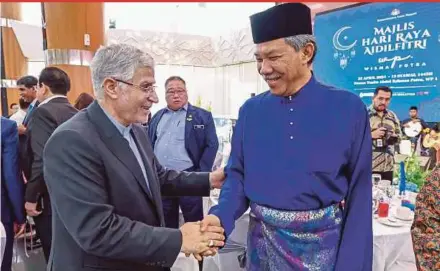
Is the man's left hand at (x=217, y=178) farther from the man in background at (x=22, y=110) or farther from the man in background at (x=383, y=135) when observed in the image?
the man in background at (x=22, y=110)

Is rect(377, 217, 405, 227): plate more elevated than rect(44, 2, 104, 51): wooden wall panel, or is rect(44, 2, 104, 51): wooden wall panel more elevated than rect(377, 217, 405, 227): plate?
rect(44, 2, 104, 51): wooden wall panel

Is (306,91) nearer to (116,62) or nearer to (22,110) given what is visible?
(116,62)

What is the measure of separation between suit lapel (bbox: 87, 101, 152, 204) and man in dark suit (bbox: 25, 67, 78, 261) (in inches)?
56.3

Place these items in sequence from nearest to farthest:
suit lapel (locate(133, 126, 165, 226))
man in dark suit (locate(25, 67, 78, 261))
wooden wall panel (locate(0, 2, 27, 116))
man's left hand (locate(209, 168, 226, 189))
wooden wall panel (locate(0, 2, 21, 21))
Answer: suit lapel (locate(133, 126, 165, 226))
man's left hand (locate(209, 168, 226, 189))
man in dark suit (locate(25, 67, 78, 261))
wooden wall panel (locate(0, 2, 21, 21))
wooden wall panel (locate(0, 2, 27, 116))

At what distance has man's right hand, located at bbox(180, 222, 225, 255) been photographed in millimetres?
1257

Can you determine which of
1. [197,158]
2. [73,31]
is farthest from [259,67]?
[73,31]

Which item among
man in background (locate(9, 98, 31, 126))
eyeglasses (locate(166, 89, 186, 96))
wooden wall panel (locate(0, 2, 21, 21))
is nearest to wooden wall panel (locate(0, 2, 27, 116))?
wooden wall panel (locate(0, 2, 21, 21))

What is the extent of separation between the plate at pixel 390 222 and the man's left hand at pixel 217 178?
3.96 ft

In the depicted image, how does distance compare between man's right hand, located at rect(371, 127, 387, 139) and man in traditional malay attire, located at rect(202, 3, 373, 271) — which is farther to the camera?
man's right hand, located at rect(371, 127, 387, 139)

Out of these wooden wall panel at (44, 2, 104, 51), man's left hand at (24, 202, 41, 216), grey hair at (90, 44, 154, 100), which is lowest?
man's left hand at (24, 202, 41, 216)

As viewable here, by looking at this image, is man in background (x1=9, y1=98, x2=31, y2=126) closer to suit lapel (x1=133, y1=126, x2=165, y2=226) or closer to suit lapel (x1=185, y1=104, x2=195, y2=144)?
suit lapel (x1=185, y1=104, x2=195, y2=144)

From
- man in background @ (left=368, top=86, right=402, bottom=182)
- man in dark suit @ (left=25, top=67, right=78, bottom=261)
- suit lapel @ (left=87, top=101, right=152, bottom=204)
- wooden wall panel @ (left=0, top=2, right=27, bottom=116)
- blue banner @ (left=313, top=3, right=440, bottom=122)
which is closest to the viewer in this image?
suit lapel @ (left=87, top=101, right=152, bottom=204)

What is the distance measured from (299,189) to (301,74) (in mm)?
407

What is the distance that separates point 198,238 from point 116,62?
0.64m
